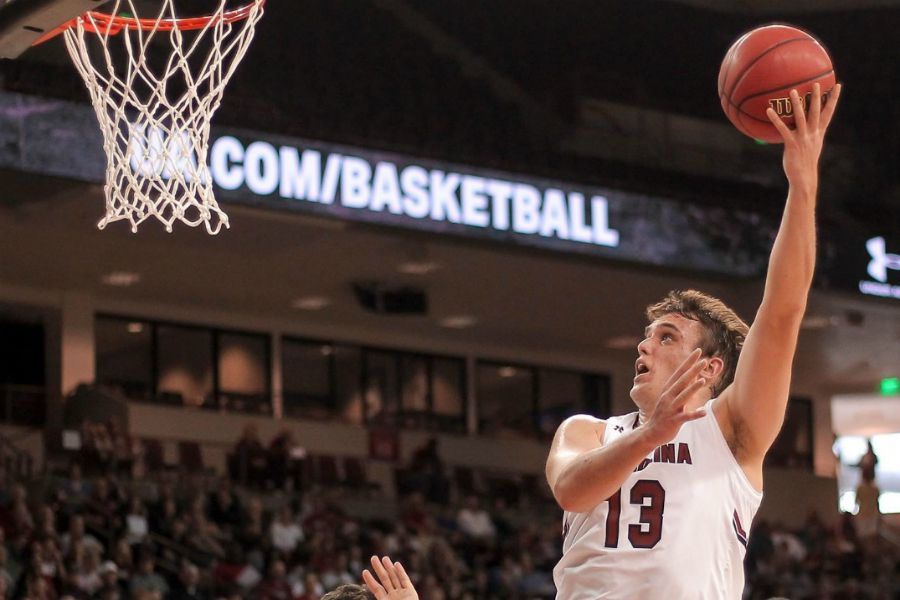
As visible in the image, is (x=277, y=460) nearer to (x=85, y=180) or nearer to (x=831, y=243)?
(x=85, y=180)

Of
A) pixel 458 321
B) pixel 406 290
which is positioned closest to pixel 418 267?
pixel 406 290

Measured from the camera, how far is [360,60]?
55.0 feet

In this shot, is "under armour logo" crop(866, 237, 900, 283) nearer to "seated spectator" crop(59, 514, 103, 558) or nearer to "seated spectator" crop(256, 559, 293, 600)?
"seated spectator" crop(256, 559, 293, 600)

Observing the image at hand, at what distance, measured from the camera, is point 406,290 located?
1838 centimetres

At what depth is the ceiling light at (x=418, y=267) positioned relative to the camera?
55.7 ft

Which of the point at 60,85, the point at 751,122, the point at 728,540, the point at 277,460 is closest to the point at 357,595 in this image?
the point at 728,540

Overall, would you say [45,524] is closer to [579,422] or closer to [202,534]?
[202,534]

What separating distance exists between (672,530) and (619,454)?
35 centimetres

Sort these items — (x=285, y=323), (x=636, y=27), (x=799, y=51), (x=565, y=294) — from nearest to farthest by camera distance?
1. (x=799, y=51)
2. (x=565, y=294)
3. (x=285, y=323)
4. (x=636, y=27)

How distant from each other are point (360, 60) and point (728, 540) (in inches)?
543

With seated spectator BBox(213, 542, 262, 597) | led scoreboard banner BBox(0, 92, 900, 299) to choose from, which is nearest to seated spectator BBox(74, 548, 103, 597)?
seated spectator BBox(213, 542, 262, 597)

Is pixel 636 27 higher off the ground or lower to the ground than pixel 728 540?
higher

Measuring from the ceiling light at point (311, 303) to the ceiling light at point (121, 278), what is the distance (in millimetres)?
2005

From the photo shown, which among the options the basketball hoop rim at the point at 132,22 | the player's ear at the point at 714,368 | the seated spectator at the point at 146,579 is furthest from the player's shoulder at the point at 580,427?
the seated spectator at the point at 146,579
